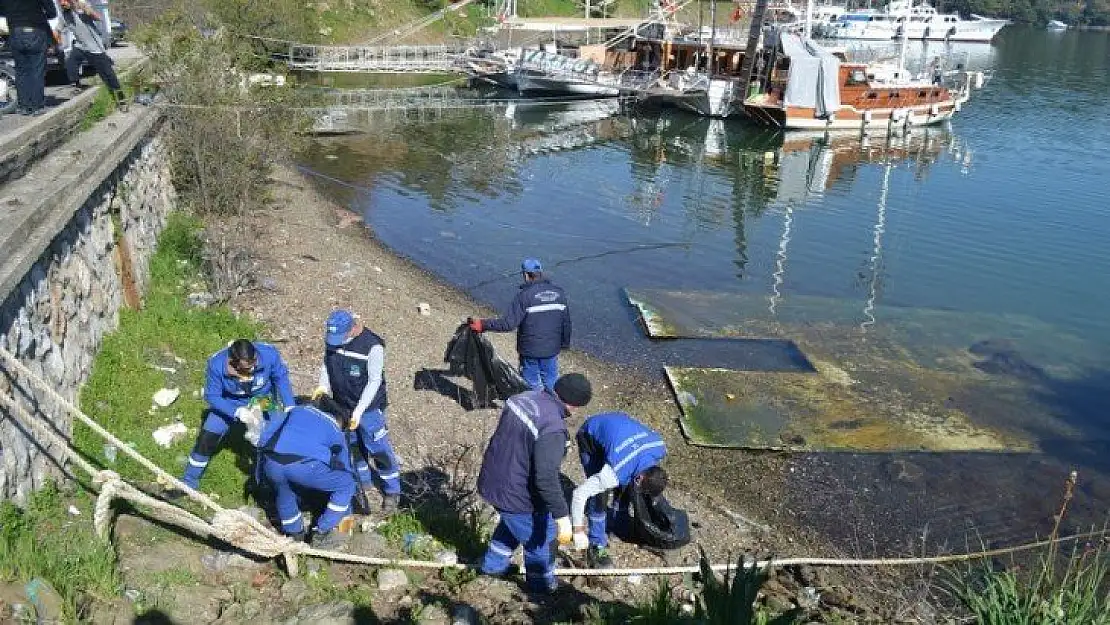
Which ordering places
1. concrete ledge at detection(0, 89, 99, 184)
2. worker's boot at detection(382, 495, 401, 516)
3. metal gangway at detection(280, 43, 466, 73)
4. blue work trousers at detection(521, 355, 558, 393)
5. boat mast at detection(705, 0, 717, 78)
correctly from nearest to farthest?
worker's boot at detection(382, 495, 401, 516) < concrete ledge at detection(0, 89, 99, 184) < blue work trousers at detection(521, 355, 558, 393) < boat mast at detection(705, 0, 717, 78) < metal gangway at detection(280, 43, 466, 73)

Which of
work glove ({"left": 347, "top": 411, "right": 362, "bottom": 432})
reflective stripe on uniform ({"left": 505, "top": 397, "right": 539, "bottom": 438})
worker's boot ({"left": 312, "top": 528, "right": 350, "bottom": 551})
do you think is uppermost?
reflective stripe on uniform ({"left": 505, "top": 397, "right": 539, "bottom": 438})

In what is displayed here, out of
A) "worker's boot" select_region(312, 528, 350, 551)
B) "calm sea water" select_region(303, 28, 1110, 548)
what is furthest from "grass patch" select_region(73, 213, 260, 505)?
"calm sea water" select_region(303, 28, 1110, 548)

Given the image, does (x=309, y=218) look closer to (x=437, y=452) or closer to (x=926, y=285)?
(x=437, y=452)

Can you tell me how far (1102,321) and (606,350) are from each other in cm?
966

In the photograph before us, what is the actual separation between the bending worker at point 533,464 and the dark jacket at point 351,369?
69.5 inches

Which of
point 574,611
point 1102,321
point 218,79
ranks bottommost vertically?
point 1102,321

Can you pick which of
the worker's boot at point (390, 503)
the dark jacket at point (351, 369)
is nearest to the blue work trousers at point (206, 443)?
the dark jacket at point (351, 369)

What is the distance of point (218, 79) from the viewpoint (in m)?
14.3

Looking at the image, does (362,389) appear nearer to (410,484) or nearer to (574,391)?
(410,484)

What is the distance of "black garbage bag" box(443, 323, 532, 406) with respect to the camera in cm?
912

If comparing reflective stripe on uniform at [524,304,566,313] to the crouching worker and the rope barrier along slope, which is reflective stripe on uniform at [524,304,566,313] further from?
the rope barrier along slope

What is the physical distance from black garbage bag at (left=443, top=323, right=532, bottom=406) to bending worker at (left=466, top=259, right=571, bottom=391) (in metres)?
0.30

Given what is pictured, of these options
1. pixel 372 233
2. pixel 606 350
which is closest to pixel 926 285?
pixel 606 350

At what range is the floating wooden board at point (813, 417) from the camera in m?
10.6
